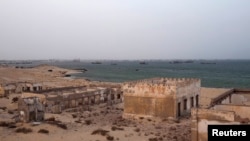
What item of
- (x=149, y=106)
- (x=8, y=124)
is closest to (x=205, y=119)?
(x=149, y=106)

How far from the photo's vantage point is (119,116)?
1094 inches

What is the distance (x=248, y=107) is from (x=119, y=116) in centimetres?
1402

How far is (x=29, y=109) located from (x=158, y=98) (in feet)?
31.8

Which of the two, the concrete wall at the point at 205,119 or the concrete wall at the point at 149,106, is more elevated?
the concrete wall at the point at 205,119

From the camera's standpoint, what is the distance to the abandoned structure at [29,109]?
22.0 m

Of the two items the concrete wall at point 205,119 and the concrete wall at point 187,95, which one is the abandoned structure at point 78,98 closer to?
the concrete wall at point 187,95

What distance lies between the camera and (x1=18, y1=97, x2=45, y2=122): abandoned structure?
72.2 ft

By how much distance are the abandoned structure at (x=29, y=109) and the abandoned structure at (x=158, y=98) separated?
739cm

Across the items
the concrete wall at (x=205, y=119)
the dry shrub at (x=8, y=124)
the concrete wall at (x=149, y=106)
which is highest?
the concrete wall at (x=205, y=119)

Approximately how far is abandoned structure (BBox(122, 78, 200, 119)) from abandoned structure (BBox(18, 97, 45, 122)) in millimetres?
7388

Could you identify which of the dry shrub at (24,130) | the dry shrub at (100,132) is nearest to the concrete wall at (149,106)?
the dry shrub at (100,132)

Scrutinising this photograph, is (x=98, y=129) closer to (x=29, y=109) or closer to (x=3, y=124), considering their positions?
(x=29, y=109)

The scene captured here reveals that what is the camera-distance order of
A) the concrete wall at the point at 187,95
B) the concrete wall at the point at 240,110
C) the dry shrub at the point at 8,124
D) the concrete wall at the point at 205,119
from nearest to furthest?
the concrete wall at the point at 205,119 → the concrete wall at the point at 240,110 → the dry shrub at the point at 8,124 → the concrete wall at the point at 187,95

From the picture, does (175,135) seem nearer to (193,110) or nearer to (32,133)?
(193,110)
